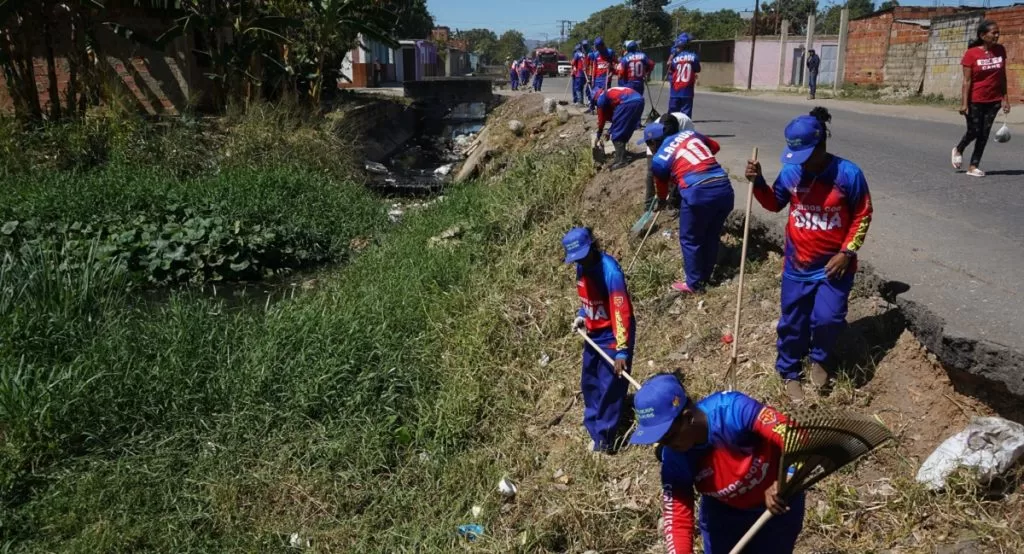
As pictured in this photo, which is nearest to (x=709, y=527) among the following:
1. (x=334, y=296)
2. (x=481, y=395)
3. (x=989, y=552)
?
(x=989, y=552)

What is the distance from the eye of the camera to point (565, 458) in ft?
15.1

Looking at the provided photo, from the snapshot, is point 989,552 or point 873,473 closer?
point 989,552

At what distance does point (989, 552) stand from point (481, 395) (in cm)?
328

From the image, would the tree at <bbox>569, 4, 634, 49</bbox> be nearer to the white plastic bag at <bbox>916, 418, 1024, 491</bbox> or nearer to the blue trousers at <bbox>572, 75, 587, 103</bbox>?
the blue trousers at <bbox>572, 75, 587, 103</bbox>

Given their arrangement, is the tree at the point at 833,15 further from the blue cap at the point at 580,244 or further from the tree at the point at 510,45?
the blue cap at the point at 580,244

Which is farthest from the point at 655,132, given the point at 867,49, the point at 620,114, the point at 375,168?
the point at 867,49

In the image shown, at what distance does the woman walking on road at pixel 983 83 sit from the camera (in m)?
7.19

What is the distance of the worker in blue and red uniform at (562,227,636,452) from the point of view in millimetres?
4262

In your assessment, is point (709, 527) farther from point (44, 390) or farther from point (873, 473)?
point (44, 390)

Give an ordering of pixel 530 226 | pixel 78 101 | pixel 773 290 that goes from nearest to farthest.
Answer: pixel 773 290 → pixel 530 226 → pixel 78 101

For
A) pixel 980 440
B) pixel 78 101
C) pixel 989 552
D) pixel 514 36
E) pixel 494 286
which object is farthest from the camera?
pixel 514 36

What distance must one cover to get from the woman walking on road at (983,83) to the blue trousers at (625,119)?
10.8 feet

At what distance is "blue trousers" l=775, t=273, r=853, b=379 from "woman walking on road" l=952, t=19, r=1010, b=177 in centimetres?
462

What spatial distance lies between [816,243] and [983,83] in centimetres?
473
